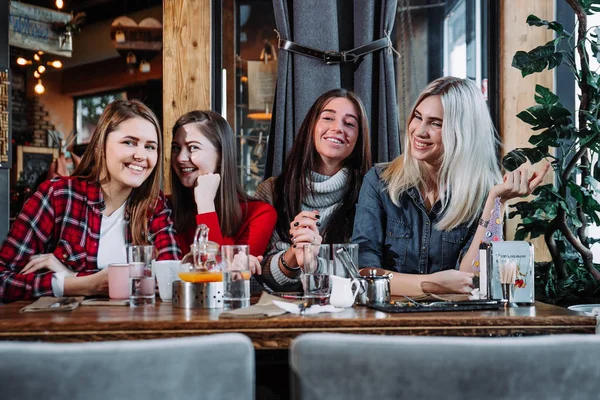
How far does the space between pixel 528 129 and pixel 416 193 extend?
820mm

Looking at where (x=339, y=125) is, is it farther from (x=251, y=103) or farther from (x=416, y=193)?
(x=251, y=103)

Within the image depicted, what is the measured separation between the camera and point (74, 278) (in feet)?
6.35

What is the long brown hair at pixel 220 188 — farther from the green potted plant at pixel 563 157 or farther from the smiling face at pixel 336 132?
the green potted plant at pixel 563 157

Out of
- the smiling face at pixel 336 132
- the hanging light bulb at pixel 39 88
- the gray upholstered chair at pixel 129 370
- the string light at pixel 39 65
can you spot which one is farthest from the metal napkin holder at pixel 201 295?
the hanging light bulb at pixel 39 88

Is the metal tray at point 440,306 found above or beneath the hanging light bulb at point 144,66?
beneath

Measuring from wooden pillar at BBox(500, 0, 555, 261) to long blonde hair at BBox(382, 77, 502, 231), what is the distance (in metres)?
0.52

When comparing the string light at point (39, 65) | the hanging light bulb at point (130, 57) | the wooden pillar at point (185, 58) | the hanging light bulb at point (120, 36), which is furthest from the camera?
the string light at point (39, 65)

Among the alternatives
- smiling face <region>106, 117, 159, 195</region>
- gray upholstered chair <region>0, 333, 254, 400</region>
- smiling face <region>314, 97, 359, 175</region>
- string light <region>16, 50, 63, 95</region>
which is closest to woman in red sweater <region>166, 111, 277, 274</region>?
smiling face <region>106, 117, 159, 195</region>

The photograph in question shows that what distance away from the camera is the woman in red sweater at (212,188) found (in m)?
2.58

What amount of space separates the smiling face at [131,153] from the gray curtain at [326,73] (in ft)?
2.51

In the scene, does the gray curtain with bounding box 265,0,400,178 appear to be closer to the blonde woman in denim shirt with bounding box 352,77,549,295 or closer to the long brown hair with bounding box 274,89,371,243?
the long brown hair with bounding box 274,89,371,243

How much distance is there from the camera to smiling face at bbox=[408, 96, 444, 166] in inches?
96.3

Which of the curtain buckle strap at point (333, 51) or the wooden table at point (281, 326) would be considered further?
the curtain buckle strap at point (333, 51)

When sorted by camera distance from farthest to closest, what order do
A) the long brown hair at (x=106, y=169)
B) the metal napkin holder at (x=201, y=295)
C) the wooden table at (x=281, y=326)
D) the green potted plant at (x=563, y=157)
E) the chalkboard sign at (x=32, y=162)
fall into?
the chalkboard sign at (x=32, y=162)
the green potted plant at (x=563, y=157)
the long brown hair at (x=106, y=169)
the metal napkin holder at (x=201, y=295)
the wooden table at (x=281, y=326)
